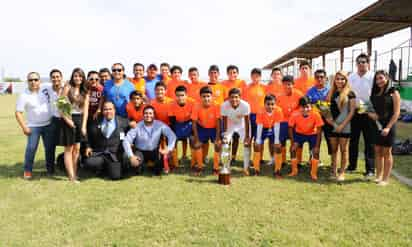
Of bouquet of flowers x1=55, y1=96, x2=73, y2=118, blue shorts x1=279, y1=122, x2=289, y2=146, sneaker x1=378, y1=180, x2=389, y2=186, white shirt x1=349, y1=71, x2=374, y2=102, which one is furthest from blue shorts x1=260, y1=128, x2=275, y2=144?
bouquet of flowers x1=55, y1=96, x2=73, y2=118

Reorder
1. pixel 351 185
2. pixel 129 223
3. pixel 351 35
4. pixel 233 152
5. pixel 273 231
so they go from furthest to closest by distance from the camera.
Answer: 1. pixel 351 35
2. pixel 233 152
3. pixel 351 185
4. pixel 129 223
5. pixel 273 231

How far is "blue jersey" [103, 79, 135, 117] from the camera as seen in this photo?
215 inches

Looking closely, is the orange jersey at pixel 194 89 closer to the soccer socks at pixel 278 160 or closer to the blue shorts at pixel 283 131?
the blue shorts at pixel 283 131

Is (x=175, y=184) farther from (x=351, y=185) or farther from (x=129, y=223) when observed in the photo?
(x=351, y=185)

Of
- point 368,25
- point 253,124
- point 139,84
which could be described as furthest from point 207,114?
point 368,25

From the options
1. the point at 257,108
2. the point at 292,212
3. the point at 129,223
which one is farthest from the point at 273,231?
the point at 257,108

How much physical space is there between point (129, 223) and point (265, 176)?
2545 mm

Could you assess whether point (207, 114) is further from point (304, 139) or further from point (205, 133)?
point (304, 139)

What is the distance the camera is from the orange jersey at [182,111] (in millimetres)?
5543

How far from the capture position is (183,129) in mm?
5645

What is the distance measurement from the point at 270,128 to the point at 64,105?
327cm

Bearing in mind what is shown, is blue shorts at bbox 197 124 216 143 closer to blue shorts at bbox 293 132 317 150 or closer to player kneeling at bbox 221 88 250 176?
player kneeling at bbox 221 88 250 176

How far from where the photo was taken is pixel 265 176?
17.0 ft

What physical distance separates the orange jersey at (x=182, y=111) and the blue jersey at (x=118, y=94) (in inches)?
32.0
